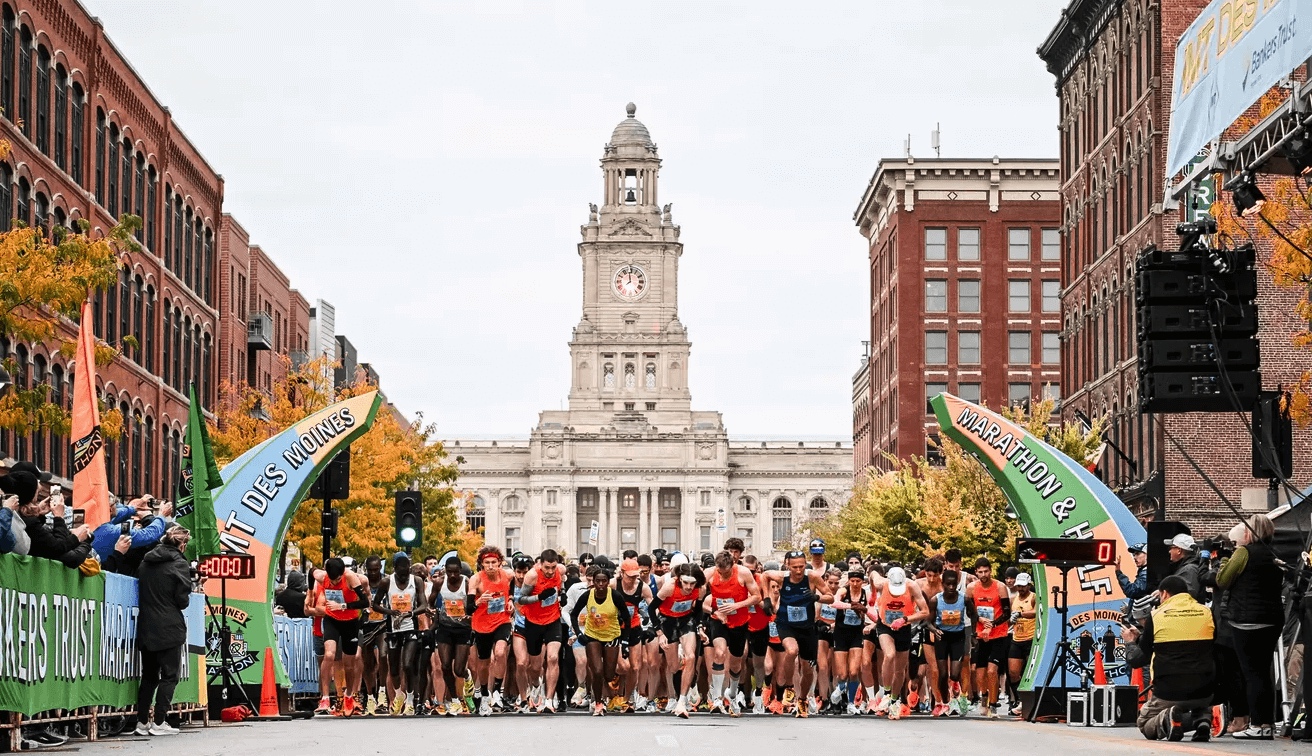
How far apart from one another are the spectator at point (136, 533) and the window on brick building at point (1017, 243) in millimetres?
A: 75654

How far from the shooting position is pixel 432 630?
23844mm

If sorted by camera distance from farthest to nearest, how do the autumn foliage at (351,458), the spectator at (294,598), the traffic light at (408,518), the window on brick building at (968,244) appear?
the window on brick building at (968,244) < the autumn foliage at (351,458) < the traffic light at (408,518) < the spectator at (294,598)

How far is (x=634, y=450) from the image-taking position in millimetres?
170500

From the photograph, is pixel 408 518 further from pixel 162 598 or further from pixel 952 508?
pixel 952 508

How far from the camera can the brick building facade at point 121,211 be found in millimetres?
40188

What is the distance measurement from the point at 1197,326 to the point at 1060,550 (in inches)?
110

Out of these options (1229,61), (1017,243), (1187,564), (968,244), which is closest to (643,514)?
(968,244)

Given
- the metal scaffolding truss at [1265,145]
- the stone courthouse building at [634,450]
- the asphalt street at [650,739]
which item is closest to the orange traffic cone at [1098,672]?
the asphalt street at [650,739]

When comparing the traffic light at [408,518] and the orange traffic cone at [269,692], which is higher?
the traffic light at [408,518]

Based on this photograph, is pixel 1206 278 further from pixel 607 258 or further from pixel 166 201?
pixel 607 258

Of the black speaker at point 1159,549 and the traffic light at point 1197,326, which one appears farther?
the traffic light at point 1197,326

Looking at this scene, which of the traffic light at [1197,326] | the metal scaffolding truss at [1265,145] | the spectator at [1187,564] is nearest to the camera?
the spectator at [1187,564]

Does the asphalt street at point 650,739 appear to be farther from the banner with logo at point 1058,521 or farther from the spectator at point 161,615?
the banner with logo at point 1058,521

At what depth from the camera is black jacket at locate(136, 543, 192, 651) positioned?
18750mm
